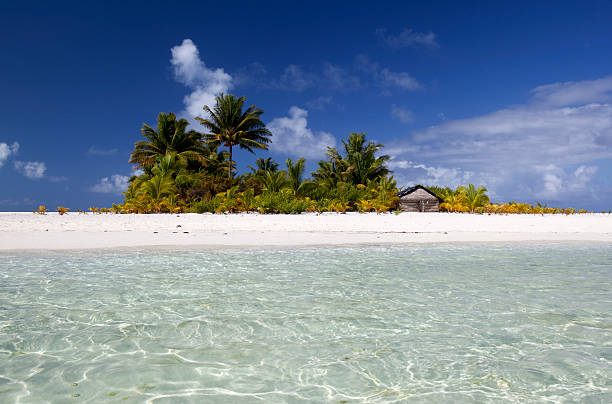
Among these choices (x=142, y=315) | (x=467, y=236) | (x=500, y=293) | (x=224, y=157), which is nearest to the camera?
(x=142, y=315)

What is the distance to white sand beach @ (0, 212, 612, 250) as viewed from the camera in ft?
35.6

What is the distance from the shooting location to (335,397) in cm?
238

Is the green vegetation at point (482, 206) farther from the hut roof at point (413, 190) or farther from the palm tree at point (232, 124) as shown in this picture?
the palm tree at point (232, 124)

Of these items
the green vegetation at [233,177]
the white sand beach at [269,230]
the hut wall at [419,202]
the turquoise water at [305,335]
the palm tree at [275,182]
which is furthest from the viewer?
the hut wall at [419,202]

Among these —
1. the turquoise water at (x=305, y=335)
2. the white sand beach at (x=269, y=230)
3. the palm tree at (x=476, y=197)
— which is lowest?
the turquoise water at (x=305, y=335)

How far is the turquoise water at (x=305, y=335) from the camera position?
2.49m

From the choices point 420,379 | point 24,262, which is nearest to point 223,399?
point 420,379

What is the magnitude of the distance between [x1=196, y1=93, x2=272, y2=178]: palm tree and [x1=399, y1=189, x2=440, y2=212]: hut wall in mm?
14344

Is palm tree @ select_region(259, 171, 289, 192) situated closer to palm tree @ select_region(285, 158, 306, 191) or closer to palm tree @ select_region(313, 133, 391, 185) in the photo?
palm tree @ select_region(285, 158, 306, 191)

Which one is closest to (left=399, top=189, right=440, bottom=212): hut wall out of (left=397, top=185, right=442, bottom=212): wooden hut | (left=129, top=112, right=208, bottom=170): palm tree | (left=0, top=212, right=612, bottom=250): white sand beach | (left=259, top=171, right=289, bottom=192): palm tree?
(left=397, top=185, right=442, bottom=212): wooden hut

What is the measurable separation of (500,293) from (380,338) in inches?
96.7

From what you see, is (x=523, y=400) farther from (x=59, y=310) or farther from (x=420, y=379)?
(x=59, y=310)

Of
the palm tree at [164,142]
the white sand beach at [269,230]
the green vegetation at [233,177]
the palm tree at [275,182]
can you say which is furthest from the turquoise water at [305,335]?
the palm tree at [164,142]

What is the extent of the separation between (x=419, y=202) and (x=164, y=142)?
2126 centimetres
